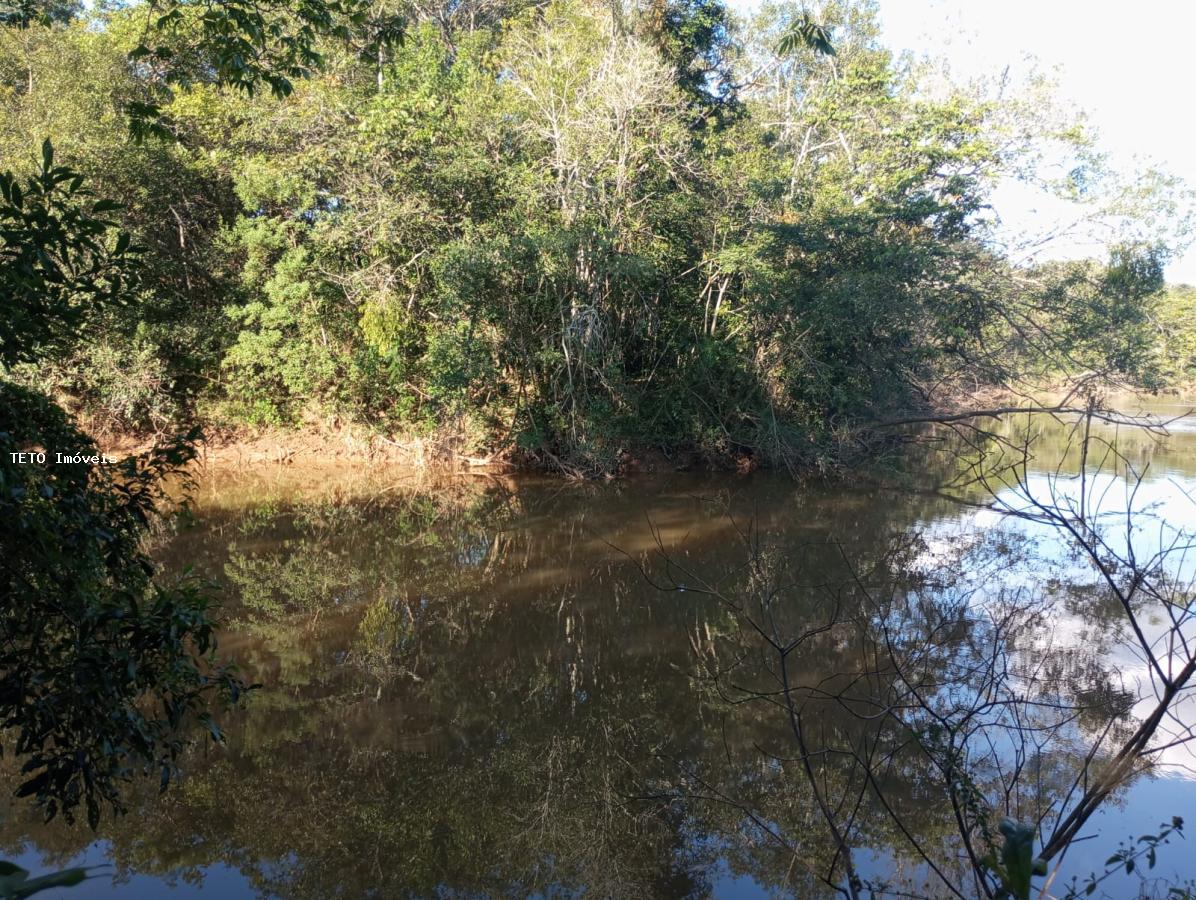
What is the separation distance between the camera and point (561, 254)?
507 inches

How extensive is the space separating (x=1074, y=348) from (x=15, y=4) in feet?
49.6

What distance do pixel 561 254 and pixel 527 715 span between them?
824 centimetres

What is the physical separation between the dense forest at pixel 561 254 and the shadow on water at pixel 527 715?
329 cm

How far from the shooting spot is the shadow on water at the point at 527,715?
443cm

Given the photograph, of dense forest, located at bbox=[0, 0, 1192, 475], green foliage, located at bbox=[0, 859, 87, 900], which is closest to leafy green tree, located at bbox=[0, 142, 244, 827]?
green foliage, located at bbox=[0, 859, 87, 900]

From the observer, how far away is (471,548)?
1052cm

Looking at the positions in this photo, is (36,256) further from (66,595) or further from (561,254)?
(561,254)

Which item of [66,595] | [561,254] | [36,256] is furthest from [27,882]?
[561,254]

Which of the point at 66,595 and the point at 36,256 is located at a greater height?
the point at 36,256

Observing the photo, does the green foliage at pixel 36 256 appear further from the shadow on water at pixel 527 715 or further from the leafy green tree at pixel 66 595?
the shadow on water at pixel 527 715

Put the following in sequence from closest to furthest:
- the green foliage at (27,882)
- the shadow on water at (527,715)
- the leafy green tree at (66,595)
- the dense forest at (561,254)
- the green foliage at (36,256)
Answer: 1. the green foliage at (27,882)
2. the leafy green tree at (66,595)
3. the green foliage at (36,256)
4. the shadow on water at (527,715)
5. the dense forest at (561,254)

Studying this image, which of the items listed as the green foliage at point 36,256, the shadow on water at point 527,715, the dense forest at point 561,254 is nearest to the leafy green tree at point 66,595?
the green foliage at point 36,256

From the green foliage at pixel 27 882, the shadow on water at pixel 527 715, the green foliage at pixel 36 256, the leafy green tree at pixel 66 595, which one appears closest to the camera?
the green foliage at pixel 27 882

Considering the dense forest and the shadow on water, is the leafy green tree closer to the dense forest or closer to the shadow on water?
the shadow on water
